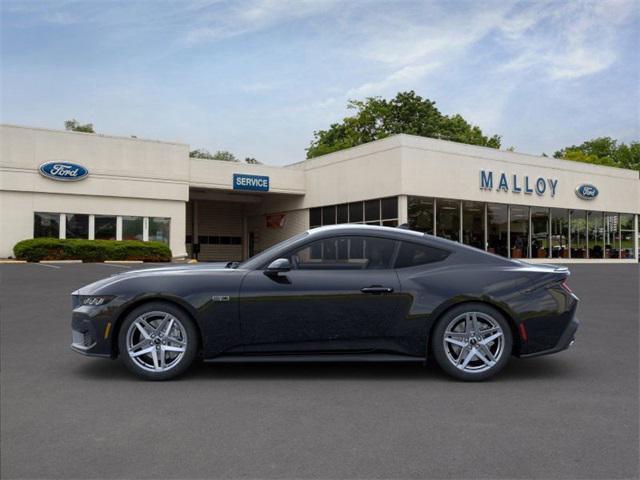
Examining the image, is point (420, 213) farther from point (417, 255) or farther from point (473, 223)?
point (417, 255)

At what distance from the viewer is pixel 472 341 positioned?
5.29 metres

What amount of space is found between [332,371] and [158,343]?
1641mm

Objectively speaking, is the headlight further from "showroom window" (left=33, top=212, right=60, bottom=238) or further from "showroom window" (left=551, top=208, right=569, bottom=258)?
"showroom window" (left=551, top=208, right=569, bottom=258)

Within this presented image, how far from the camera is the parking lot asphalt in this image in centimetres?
329

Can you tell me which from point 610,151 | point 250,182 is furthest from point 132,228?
point 610,151

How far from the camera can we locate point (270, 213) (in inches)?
1674

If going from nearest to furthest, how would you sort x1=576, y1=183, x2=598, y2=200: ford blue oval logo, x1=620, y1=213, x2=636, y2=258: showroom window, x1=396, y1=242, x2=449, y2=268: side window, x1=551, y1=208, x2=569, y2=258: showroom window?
x1=396, y1=242, x2=449, y2=268: side window → x1=551, y1=208, x2=569, y2=258: showroom window → x1=576, y1=183, x2=598, y2=200: ford blue oval logo → x1=620, y1=213, x2=636, y2=258: showroom window

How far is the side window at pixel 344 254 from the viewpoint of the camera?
545cm

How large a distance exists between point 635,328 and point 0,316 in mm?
9605

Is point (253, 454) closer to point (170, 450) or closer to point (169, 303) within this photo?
point (170, 450)

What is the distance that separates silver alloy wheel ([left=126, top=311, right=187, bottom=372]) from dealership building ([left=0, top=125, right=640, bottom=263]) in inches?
1017

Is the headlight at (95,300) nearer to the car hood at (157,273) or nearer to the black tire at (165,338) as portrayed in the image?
the car hood at (157,273)

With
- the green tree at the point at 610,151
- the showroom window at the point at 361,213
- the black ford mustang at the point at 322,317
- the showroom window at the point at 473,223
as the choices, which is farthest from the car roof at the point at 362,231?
the green tree at the point at 610,151

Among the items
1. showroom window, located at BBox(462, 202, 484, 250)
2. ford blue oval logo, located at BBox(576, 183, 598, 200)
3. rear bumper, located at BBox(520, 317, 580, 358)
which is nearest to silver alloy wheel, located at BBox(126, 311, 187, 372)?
rear bumper, located at BBox(520, 317, 580, 358)
